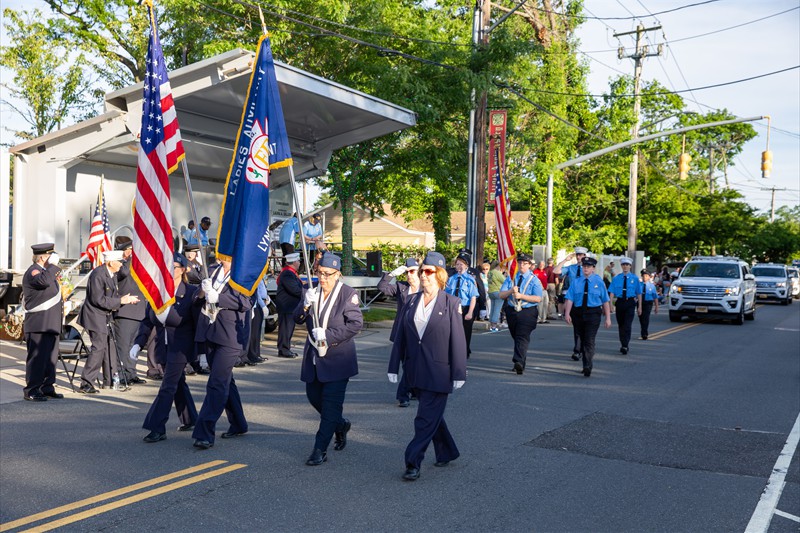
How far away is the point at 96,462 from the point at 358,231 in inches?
2028

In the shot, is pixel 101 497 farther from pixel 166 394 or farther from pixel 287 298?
pixel 287 298

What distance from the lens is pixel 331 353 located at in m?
6.80

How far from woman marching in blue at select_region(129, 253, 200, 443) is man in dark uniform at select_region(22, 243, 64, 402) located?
2473 millimetres

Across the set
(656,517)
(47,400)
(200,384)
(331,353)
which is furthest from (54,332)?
(656,517)

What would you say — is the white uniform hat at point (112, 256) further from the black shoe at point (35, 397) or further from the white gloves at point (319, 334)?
the white gloves at point (319, 334)

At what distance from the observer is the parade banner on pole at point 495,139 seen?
22.2 metres

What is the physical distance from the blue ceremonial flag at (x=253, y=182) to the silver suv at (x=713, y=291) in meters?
19.7

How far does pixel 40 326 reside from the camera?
32.1 feet

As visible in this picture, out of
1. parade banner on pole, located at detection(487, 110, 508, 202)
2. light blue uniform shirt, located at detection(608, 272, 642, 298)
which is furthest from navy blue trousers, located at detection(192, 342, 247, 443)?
parade banner on pole, located at detection(487, 110, 508, 202)

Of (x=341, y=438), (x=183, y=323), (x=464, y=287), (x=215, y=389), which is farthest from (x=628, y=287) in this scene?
(x=215, y=389)

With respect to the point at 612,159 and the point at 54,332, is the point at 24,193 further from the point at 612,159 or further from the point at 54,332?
the point at 612,159

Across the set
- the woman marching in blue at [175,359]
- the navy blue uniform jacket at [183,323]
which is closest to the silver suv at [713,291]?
the woman marching in blue at [175,359]

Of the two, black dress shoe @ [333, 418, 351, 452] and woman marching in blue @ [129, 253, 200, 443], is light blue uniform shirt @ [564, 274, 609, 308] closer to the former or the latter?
black dress shoe @ [333, 418, 351, 452]

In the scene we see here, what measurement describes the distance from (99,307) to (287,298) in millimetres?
4445
